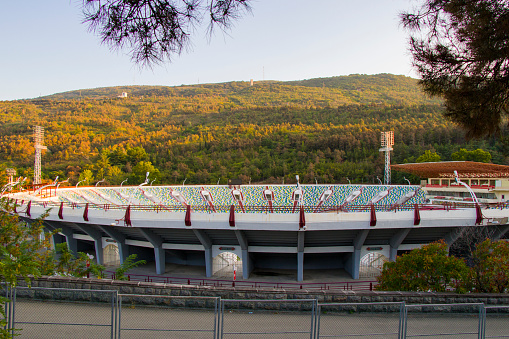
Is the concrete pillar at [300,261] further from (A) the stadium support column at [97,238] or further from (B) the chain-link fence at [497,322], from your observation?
(A) the stadium support column at [97,238]

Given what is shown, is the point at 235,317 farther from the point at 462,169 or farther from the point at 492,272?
the point at 462,169

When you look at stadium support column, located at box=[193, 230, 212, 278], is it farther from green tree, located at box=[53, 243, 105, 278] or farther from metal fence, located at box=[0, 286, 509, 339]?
metal fence, located at box=[0, 286, 509, 339]

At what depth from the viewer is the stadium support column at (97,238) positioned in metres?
21.5

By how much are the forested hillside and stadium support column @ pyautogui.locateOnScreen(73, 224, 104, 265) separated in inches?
1063

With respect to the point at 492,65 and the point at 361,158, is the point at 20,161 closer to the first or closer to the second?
the point at 361,158

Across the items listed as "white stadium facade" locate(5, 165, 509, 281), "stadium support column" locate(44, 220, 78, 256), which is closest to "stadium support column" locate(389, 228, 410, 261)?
"white stadium facade" locate(5, 165, 509, 281)

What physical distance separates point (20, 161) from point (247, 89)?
11205cm

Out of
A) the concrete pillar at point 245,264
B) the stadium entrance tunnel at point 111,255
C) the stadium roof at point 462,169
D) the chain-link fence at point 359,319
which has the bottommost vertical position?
the stadium entrance tunnel at point 111,255

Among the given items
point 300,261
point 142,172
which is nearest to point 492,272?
point 300,261

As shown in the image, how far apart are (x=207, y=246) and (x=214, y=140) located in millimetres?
57926

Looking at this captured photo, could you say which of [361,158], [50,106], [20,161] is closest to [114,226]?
[361,158]

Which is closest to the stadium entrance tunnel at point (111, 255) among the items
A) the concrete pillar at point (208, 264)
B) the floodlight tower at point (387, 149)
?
the concrete pillar at point (208, 264)

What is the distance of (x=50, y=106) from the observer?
125 m

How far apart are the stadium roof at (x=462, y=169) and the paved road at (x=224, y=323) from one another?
30.6 metres
